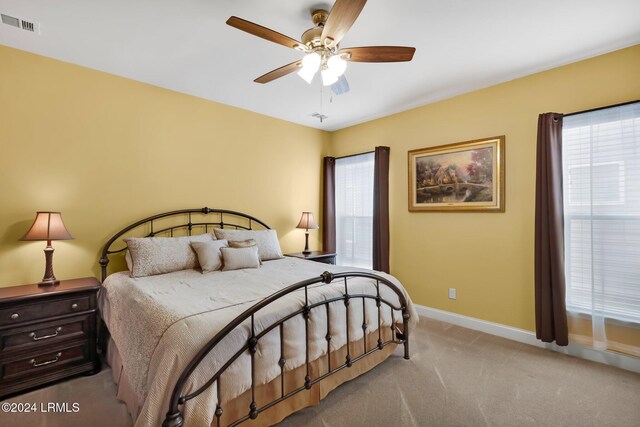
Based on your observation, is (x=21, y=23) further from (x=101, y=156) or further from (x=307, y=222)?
(x=307, y=222)

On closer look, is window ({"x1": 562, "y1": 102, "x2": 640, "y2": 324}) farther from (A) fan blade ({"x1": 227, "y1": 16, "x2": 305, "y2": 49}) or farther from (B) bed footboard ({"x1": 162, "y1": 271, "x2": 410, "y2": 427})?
(A) fan blade ({"x1": 227, "y1": 16, "x2": 305, "y2": 49})

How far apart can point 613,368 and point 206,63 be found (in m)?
4.38

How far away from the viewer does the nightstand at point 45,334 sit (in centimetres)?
218

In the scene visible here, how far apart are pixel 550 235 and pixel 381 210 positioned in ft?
6.11

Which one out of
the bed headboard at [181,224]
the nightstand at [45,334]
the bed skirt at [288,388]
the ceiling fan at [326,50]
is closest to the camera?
the bed skirt at [288,388]

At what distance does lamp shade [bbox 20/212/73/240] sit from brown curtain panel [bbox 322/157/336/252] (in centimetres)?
317

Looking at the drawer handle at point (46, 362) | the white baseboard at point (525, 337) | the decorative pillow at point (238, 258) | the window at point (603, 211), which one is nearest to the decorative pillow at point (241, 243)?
the decorative pillow at point (238, 258)

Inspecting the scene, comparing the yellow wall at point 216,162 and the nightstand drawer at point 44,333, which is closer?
the nightstand drawer at point 44,333

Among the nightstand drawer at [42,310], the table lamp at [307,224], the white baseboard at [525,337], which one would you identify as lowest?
the white baseboard at [525,337]

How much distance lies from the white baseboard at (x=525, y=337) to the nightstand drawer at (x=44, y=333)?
3.46 metres

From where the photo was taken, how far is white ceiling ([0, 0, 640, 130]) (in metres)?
2.09

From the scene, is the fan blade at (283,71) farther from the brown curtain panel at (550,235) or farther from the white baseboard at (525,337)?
the white baseboard at (525,337)

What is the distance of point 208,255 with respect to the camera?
9.79 ft

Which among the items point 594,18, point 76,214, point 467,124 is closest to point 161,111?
point 76,214
